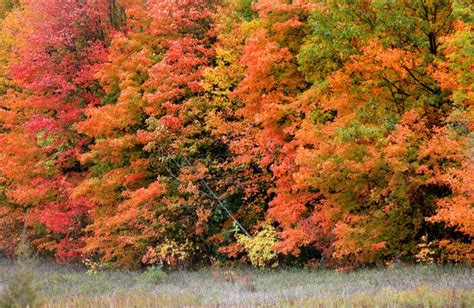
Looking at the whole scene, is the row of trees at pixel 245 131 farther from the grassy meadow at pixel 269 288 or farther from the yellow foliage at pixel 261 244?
the grassy meadow at pixel 269 288

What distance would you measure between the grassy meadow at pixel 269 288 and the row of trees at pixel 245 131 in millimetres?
1250

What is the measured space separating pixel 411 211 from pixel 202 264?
11.0 meters

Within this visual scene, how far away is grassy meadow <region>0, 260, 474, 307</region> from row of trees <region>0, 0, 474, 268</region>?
1.25 metres

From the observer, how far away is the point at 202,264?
85.7 ft

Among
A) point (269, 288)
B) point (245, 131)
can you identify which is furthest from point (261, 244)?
point (269, 288)

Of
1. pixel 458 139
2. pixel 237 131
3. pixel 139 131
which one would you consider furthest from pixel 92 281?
pixel 458 139

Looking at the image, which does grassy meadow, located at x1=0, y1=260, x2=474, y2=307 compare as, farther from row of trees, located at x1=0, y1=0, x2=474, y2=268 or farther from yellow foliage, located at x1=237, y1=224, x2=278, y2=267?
row of trees, located at x1=0, y1=0, x2=474, y2=268

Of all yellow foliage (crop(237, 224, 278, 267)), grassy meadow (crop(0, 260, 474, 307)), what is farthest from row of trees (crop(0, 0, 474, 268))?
grassy meadow (crop(0, 260, 474, 307))

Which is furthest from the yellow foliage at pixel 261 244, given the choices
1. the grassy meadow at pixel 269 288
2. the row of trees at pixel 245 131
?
the grassy meadow at pixel 269 288

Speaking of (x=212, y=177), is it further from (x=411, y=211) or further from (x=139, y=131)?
(x=411, y=211)

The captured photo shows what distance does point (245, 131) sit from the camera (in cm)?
2336

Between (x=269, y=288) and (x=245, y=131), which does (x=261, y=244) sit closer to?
(x=245, y=131)

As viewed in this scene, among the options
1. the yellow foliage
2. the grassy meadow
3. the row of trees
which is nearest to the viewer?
the grassy meadow

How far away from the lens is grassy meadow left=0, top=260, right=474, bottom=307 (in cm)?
1003
